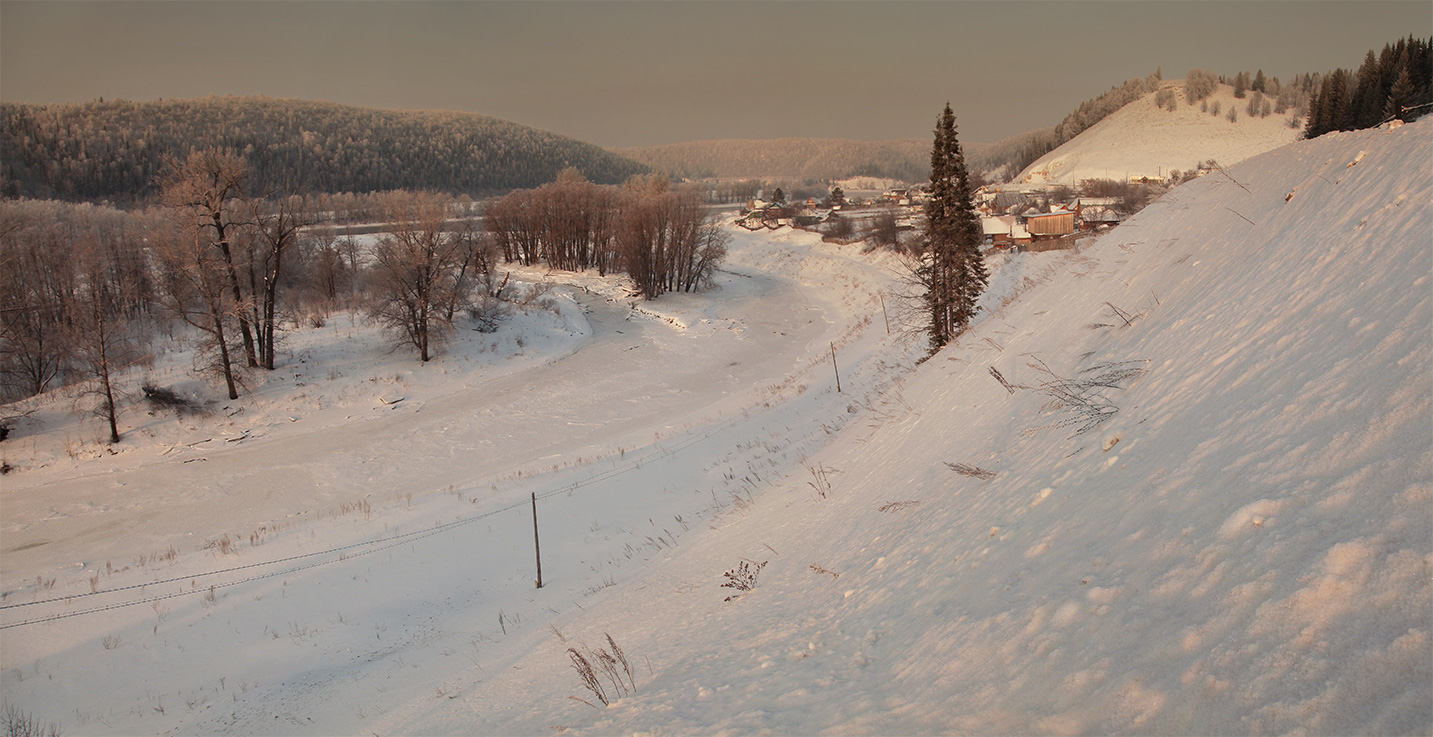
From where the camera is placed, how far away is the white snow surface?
268cm

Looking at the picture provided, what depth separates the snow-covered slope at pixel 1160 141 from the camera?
101812mm

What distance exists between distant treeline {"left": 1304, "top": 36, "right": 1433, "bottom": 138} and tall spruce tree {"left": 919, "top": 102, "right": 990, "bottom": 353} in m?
25.6

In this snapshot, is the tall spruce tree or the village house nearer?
the tall spruce tree

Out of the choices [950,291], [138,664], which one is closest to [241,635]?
[138,664]

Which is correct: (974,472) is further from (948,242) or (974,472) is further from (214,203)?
(214,203)

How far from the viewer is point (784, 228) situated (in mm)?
95562

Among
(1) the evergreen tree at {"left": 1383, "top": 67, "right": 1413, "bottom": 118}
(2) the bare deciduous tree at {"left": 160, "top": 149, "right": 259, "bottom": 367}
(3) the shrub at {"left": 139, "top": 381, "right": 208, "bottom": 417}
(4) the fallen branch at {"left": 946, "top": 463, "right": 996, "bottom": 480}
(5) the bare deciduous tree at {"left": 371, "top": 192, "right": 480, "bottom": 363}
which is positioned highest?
(1) the evergreen tree at {"left": 1383, "top": 67, "right": 1413, "bottom": 118}

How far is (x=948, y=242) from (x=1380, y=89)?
3800 cm

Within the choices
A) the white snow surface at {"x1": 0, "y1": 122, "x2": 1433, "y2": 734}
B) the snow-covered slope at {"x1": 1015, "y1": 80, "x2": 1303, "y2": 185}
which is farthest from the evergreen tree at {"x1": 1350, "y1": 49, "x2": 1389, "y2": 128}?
the snow-covered slope at {"x1": 1015, "y1": 80, "x2": 1303, "y2": 185}

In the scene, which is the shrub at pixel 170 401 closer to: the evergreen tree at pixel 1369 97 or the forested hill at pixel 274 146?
the forested hill at pixel 274 146

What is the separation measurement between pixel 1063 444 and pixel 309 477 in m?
21.5

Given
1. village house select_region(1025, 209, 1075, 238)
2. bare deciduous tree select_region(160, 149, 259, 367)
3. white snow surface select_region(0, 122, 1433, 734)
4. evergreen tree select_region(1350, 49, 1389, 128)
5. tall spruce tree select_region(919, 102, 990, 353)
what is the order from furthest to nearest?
village house select_region(1025, 209, 1075, 238), evergreen tree select_region(1350, 49, 1389, 128), bare deciduous tree select_region(160, 149, 259, 367), tall spruce tree select_region(919, 102, 990, 353), white snow surface select_region(0, 122, 1433, 734)

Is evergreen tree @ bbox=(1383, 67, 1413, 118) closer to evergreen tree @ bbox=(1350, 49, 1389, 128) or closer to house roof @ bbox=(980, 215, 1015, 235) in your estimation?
evergreen tree @ bbox=(1350, 49, 1389, 128)

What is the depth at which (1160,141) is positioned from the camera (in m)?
111
